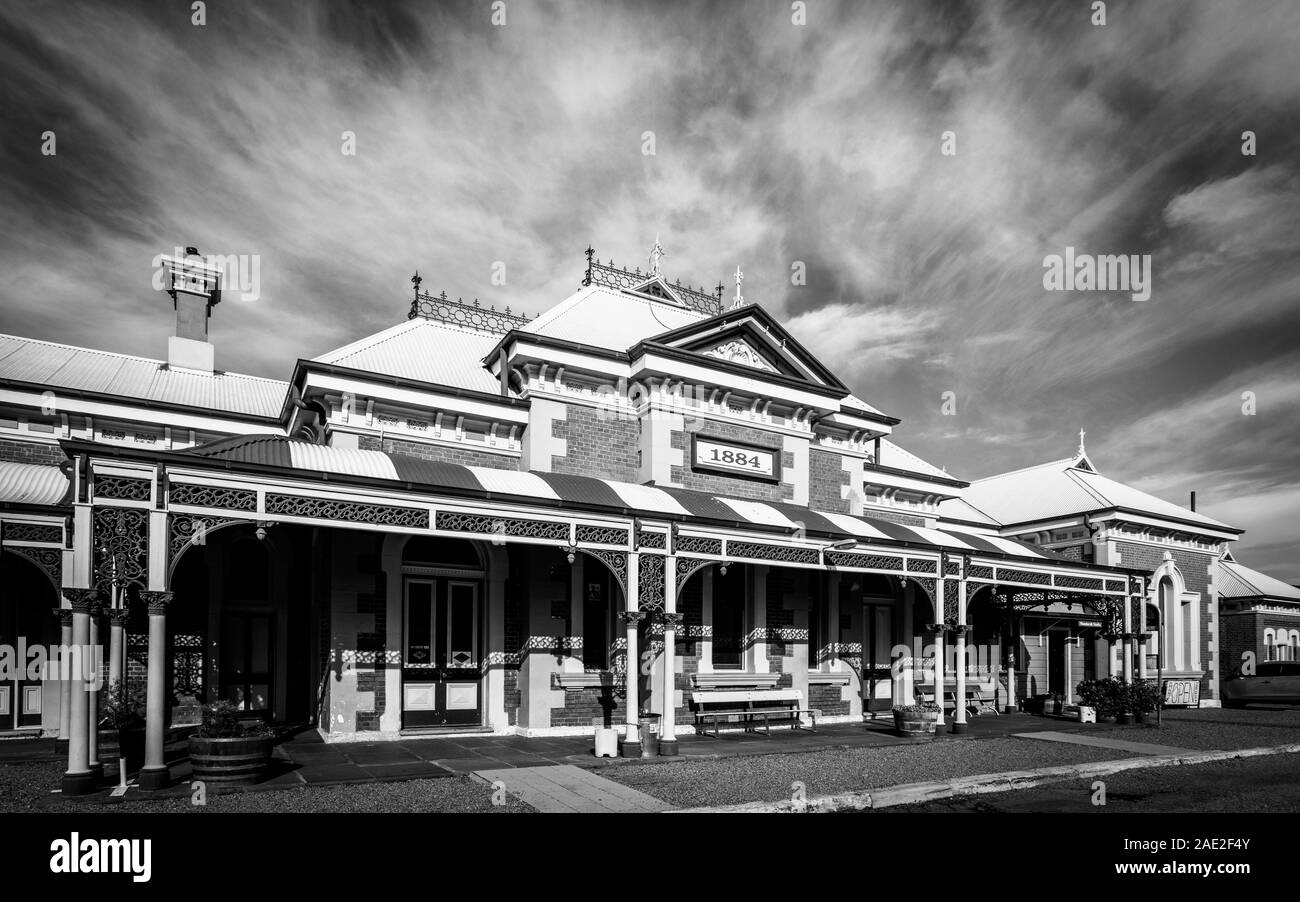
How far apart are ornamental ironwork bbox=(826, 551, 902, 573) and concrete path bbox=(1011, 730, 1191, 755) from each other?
3.85 m

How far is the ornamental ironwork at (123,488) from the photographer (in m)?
9.55

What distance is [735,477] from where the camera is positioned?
59.0 feet

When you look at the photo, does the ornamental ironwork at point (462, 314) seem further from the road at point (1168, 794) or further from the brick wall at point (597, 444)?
the road at point (1168, 794)

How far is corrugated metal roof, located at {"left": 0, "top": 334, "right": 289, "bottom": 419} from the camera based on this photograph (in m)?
17.9

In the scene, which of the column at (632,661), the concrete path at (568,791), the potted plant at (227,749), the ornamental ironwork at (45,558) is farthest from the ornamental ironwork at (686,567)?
the ornamental ironwork at (45,558)

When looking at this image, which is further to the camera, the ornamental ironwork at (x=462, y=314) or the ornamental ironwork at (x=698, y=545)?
the ornamental ironwork at (x=462, y=314)

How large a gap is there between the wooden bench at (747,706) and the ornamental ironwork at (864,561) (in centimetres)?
282

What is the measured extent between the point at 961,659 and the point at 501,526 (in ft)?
32.2

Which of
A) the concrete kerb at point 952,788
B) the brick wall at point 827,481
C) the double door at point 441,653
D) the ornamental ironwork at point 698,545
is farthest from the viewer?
the brick wall at point 827,481

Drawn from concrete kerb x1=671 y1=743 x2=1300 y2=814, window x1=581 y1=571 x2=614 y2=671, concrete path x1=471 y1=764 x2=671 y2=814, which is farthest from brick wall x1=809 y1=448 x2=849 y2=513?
concrete path x1=471 y1=764 x2=671 y2=814

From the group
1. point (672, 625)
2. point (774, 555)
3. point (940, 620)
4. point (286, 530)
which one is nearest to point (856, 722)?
point (940, 620)

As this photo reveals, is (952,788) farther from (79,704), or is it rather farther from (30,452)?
(30,452)

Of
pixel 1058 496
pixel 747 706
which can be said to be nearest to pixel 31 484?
pixel 747 706
